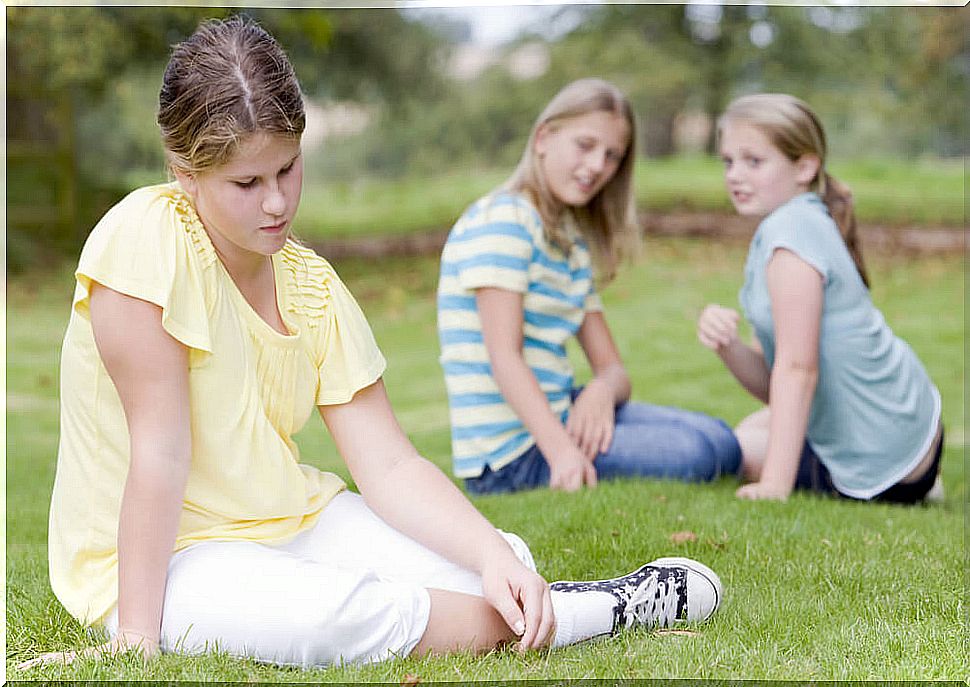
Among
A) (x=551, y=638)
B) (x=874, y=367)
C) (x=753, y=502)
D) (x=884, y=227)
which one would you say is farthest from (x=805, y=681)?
(x=884, y=227)

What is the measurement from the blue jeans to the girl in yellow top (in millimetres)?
1461

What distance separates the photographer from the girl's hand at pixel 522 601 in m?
1.95

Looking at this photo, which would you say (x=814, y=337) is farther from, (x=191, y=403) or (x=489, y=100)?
(x=489, y=100)

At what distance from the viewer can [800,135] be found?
11.7 feet

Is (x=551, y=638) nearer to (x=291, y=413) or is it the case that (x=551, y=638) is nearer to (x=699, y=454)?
(x=291, y=413)

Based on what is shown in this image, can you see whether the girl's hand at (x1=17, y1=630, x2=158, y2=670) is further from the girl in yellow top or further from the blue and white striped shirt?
the blue and white striped shirt

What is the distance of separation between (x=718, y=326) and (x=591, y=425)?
49cm

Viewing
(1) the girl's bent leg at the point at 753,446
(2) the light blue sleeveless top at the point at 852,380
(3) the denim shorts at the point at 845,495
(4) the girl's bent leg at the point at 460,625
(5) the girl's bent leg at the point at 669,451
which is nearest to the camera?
(4) the girl's bent leg at the point at 460,625

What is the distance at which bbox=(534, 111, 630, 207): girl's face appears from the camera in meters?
3.60

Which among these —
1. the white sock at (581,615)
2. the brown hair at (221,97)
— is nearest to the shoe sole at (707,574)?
the white sock at (581,615)

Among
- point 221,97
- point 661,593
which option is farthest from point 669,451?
point 221,97

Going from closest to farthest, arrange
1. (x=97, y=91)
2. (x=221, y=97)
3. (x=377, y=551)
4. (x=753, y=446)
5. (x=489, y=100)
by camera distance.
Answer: (x=221, y=97), (x=377, y=551), (x=753, y=446), (x=97, y=91), (x=489, y=100)

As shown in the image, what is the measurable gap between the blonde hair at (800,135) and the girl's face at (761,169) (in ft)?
0.06

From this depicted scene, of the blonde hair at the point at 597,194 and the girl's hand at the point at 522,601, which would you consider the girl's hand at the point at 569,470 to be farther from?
the girl's hand at the point at 522,601
